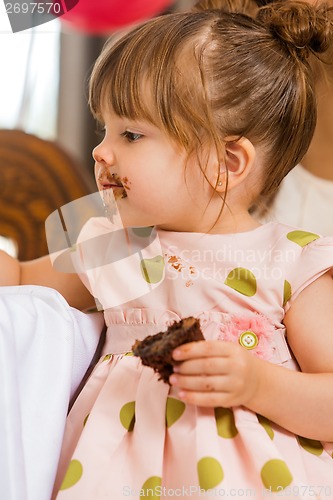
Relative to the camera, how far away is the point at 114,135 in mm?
962

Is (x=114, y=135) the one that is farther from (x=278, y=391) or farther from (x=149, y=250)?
(x=278, y=391)

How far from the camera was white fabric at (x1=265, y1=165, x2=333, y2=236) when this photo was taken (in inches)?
53.4

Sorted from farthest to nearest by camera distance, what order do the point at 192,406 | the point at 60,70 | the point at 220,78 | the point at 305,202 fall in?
the point at 60,70
the point at 305,202
the point at 220,78
the point at 192,406

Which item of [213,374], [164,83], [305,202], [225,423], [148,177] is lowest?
[305,202]

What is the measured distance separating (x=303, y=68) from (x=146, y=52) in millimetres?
248

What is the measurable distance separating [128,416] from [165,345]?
17cm

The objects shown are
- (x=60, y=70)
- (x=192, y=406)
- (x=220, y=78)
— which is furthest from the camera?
(x=60, y=70)

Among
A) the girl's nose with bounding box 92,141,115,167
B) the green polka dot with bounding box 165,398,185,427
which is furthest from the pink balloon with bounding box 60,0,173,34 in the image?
the green polka dot with bounding box 165,398,185,427

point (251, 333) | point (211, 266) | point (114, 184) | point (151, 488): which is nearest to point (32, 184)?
point (114, 184)

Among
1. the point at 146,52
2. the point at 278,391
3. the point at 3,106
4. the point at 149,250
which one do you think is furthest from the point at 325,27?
the point at 3,106

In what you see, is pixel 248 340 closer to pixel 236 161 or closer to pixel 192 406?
pixel 192 406

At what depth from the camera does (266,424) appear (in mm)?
853

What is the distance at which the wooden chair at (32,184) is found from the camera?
54.8 inches

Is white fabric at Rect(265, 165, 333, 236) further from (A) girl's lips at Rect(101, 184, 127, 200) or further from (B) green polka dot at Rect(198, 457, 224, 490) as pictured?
(B) green polka dot at Rect(198, 457, 224, 490)
